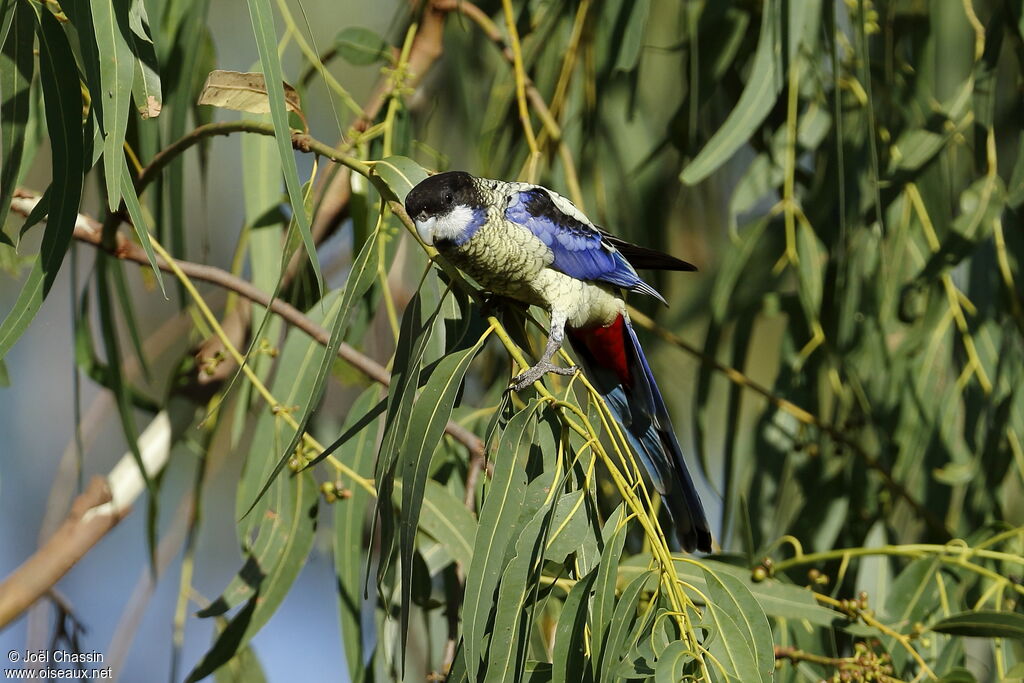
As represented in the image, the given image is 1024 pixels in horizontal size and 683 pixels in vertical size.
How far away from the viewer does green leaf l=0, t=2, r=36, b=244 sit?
1425mm

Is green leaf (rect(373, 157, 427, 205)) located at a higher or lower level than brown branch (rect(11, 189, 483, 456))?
higher

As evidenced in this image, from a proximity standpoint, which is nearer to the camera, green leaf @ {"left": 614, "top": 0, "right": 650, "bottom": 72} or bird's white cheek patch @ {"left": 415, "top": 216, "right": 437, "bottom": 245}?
bird's white cheek patch @ {"left": 415, "top": 216, "right": 437, "bottom": 245}

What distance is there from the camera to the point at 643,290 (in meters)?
2.04

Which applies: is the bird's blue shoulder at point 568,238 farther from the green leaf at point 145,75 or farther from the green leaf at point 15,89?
the green leaf at point 15,89

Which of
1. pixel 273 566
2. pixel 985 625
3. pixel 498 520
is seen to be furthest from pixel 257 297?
pixel 985 625

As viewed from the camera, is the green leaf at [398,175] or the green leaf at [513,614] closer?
the green leaf at [513,614]

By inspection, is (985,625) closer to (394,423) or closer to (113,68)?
(394,423)

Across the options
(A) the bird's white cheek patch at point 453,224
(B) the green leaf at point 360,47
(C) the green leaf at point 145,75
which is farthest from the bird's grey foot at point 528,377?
(B) the green leaf at point 360,47

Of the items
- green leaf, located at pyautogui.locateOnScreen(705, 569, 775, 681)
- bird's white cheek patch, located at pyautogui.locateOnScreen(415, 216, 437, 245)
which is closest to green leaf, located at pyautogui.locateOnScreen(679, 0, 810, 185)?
bird's white cheek patch, located at pyautogui.locateOnScreen(415, 216, 437, 245)

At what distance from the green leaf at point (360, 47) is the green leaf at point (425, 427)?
41.4 inches

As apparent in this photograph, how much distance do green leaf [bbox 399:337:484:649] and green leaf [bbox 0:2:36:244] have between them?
58cm

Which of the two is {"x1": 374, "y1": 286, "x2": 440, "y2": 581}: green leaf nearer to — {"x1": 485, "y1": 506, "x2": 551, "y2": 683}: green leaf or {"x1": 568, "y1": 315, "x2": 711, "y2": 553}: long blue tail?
{"x1": 485, "y1": 506, "x2": 551, "y2": 683}: green leaf

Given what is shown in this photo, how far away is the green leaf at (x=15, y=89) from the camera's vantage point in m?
1.42

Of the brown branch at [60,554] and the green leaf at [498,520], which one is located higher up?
the green leaf at [498,520]
